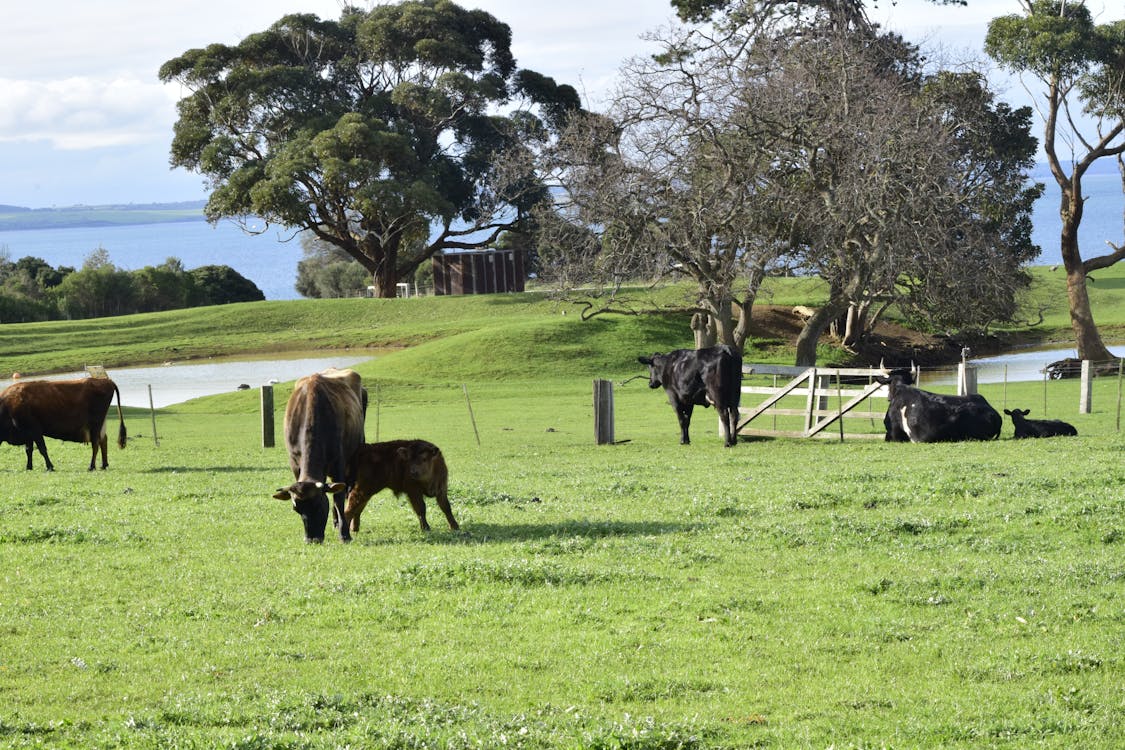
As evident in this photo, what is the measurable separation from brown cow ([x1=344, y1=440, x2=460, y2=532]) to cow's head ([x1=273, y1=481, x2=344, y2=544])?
373mm

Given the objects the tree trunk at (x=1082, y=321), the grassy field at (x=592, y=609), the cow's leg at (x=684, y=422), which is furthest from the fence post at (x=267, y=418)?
the tree trunk at (x=1082, y=321)

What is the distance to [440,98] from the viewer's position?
68562 mm

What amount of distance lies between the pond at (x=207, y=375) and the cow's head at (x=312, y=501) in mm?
30172

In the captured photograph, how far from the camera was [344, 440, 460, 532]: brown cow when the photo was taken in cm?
1414

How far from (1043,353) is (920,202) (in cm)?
2216

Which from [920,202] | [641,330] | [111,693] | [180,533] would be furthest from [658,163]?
[111,693]

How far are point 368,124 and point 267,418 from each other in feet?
133

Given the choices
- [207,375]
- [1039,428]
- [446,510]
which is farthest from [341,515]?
[207,375]

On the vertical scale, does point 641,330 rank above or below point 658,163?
below

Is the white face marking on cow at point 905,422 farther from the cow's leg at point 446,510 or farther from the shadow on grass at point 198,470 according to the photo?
the cow's leg at point 446,510

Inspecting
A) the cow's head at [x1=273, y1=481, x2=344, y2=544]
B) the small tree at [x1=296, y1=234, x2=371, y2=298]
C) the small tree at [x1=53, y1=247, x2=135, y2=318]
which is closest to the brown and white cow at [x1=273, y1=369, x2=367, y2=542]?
the cow's head at [x1=273, y1=481, x2=344, y2=544]

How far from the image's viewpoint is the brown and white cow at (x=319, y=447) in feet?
45.0

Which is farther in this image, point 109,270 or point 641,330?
point 109,270

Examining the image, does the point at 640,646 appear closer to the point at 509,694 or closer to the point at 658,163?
the point at 509,694
